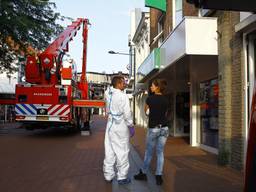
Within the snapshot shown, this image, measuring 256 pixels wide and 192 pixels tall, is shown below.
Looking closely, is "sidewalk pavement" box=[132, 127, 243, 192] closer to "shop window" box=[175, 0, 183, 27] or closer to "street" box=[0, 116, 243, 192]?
"street" box=[0, 116, 243, 192]

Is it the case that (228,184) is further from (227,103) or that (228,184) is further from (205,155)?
(205,155)

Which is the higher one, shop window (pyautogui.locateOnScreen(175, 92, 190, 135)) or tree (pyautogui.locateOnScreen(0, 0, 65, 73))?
tree (pyautogui.locateOnScreen(0, 0, 65, 73))

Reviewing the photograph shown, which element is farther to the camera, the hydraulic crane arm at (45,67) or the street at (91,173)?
the hydraulic crane arm at (45,67)

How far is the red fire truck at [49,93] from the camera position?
14043 mm

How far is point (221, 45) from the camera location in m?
7.99

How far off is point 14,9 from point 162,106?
12614 millimetres

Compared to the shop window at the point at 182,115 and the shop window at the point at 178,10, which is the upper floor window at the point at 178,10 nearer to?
the shop window at the point at 178,10

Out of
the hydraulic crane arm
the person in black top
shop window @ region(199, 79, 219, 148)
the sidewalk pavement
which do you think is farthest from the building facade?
the hydraulic crane arm

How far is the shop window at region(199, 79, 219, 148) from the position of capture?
10.1 m

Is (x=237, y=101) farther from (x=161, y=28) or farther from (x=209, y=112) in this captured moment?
(x=161, y=28)

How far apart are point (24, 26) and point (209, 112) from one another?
917 cm

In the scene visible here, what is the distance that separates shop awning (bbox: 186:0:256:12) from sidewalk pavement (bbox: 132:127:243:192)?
2914 millimetres

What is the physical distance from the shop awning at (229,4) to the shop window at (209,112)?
19.8 feet

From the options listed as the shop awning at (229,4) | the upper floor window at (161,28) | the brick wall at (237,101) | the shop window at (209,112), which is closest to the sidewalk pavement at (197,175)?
the brick wall at (237,101)
